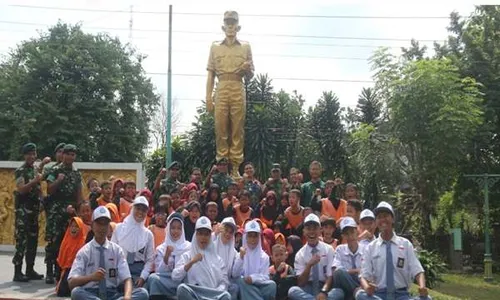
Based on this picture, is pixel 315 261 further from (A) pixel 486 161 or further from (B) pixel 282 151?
(B) pixel 282 151

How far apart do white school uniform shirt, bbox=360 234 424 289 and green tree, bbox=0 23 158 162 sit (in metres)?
25.4

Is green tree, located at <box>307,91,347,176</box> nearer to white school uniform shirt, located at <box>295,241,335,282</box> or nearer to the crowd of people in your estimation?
the crowd of people

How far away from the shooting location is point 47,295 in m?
7.54

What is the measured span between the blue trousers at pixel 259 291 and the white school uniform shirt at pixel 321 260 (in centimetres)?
37

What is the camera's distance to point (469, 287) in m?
19.0

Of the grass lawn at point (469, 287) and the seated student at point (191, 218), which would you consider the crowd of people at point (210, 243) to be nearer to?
the seated student at point (191, 218)

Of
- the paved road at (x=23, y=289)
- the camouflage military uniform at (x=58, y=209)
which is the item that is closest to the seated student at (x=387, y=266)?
the paved road at (x=23, y=289)

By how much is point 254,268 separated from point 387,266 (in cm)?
173

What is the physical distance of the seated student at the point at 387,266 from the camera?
627 centimetres

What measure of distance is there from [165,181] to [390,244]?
15.9 feet

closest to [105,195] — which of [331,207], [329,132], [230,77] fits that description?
[331,207]

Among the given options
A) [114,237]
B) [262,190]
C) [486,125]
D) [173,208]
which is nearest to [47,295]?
[114,237]

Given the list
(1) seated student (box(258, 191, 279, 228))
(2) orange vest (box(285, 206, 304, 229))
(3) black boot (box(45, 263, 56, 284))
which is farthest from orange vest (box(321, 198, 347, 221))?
(3) black boot (box(45, 263, 56, 284))

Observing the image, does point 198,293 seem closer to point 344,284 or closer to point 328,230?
point 344,284
